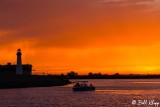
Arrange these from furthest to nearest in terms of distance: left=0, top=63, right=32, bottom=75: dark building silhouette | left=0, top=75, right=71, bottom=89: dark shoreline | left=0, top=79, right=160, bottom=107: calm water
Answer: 1. left=0, top=63, right=32, bottom=75: dark building silhouette
2. left=0, top=75, right=71, bottom=89: dark shoreline
3. left=0, top=79, right=160, bottom=107: calm water

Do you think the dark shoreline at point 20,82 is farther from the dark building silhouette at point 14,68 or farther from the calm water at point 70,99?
the calm water at point 70,99

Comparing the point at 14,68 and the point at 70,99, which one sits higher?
the point at 14,68

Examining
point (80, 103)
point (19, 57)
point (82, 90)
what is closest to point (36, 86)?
point (19, 57)

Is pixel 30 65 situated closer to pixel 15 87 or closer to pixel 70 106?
pixel 15 87

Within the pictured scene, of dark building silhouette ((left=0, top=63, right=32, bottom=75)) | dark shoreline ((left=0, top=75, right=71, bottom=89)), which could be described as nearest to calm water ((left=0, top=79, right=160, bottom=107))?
dark shoreline ((left=0, top=75, right=71, bottom=89))

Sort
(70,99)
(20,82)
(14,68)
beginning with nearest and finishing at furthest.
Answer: (70,99) < (20,82) < (14,68)

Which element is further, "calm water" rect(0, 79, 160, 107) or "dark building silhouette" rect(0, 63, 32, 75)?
"dark building silhouette" rect(0, 63, 32, 75)

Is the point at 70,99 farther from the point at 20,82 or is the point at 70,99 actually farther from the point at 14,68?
the point at 14,68

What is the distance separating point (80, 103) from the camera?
7262cm

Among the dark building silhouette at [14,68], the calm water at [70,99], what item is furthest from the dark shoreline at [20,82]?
the calm water at [70,99]

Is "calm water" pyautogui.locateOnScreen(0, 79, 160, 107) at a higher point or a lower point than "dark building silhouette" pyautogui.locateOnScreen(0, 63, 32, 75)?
lower

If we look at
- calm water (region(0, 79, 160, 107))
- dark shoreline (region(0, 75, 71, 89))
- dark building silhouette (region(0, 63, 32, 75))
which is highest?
dark building silhouette (region(0, 63, 32, 75))

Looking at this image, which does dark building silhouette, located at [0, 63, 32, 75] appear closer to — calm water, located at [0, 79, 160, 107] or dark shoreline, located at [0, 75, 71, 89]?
dark shoreline, located at [0, 75, 71, 89]

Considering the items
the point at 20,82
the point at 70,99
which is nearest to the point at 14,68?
the point at 20,82
